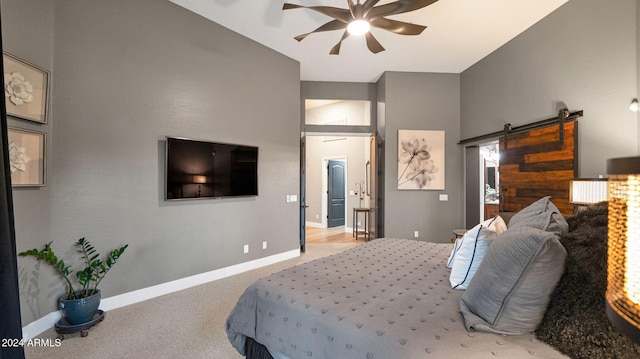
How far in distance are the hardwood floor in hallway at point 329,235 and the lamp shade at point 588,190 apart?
13.0 ft

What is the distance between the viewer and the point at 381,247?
253 cm

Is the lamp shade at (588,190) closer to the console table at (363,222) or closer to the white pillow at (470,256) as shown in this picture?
the white pillow at (470,256)

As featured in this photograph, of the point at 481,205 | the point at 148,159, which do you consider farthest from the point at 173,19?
the point at 481,205

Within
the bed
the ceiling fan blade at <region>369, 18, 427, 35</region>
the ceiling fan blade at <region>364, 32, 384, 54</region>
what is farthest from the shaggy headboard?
the ceiling fan blade at <region>364, 32, 384, 54</region>

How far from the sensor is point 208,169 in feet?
11.0

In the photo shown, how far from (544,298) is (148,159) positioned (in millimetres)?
3405

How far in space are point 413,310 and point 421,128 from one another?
412 cm

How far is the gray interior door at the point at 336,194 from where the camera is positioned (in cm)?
748

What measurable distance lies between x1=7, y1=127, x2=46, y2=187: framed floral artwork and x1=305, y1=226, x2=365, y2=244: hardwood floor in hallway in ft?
14.4

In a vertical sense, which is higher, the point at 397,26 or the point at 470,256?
the point at 397,26

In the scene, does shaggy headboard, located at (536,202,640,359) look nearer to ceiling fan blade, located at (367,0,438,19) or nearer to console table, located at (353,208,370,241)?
ceiling fan blade, located at (367,0,438,19)

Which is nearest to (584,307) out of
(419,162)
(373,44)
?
(373,44)

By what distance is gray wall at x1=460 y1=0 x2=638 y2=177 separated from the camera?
2490 mm

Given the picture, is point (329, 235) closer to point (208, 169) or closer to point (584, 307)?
point (208, 169)
